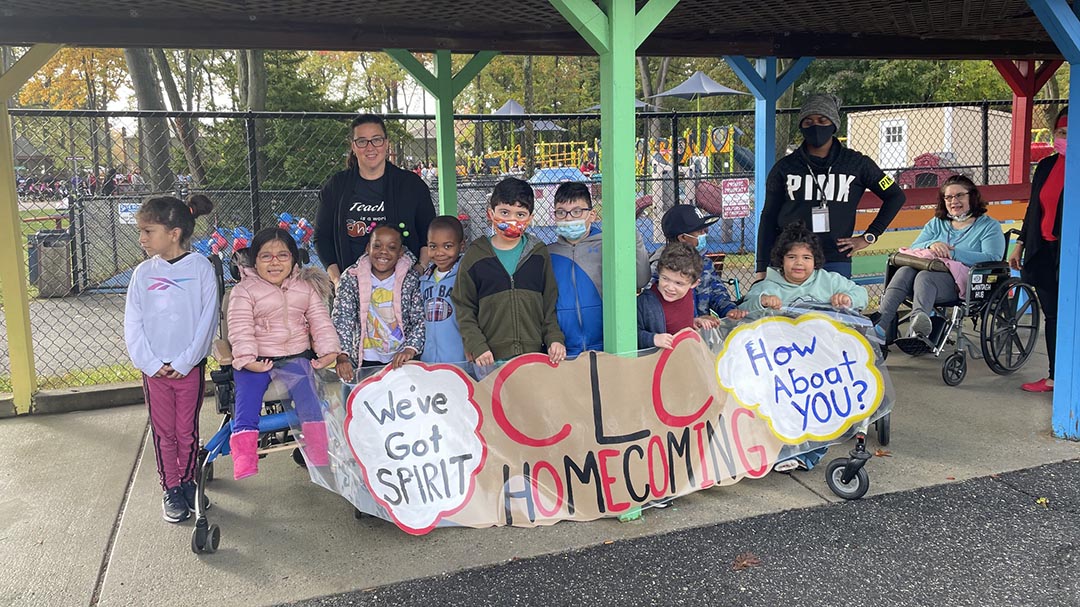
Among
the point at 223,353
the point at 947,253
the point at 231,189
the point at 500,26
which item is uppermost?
the point at 500,26

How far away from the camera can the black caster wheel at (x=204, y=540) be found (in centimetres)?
346

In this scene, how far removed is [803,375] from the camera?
4.04 metres

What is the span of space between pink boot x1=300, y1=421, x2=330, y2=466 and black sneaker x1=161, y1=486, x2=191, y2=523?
0.70 m

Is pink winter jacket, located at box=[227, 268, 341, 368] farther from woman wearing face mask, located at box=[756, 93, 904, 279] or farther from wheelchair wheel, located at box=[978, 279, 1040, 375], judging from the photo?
wheelchair wheel, located at box=[978, 279, 1040, 375]

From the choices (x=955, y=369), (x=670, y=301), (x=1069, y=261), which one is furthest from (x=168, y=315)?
(x=955, y=369)

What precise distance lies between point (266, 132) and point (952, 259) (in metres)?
14.7

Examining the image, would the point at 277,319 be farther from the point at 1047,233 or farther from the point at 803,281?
the point at 1047,233

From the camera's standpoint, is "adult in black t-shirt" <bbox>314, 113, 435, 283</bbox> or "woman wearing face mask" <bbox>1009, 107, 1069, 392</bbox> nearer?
"adult in black t-shirt" <bbox>314, 113, 435, 283</bbox>

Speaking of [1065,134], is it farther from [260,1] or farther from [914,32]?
[260,1]

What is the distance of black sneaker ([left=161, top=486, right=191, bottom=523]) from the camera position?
379 cm

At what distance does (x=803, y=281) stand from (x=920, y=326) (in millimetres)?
1723

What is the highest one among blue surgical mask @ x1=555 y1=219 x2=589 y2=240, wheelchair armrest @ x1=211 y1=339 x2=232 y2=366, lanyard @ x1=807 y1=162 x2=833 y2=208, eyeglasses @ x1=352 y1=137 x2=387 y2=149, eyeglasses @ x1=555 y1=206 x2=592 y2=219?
eyeglasses @ x1=352 y1=137 x2=387 y2=149

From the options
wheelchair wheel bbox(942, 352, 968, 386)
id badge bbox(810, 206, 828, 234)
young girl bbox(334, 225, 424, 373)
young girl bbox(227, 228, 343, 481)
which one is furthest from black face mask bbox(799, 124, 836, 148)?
young girl bbox(227, 228, 343, 481)

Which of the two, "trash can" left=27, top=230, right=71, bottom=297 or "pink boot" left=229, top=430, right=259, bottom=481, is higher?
"trash can" left=27, top=230, right=71, bottom=297
